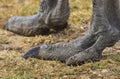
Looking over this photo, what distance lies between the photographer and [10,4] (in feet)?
23.7

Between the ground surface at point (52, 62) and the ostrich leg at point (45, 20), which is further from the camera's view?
the ostrich leg at point (45, 20)

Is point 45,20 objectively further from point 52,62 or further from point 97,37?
point 97,37

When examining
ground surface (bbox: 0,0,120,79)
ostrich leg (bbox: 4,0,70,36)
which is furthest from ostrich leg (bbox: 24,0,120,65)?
ostrich leg (bbox: 4,0,70,36)

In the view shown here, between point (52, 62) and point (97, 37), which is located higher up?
point (97, 37)

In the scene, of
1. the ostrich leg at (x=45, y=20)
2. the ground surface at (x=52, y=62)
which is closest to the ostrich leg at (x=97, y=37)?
the ground surface at (x=52, y=62)

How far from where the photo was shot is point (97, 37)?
13.5ft

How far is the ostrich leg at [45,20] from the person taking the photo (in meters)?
5.29

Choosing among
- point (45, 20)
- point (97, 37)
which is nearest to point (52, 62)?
point (97, 37)

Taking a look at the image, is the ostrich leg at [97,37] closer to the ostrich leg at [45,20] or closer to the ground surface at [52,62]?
the ground surface at [52,62]

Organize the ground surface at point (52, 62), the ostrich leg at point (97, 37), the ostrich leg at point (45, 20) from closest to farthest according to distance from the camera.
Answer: the ground surface at point (52, 62) → the ostrich leg at point (97, 37) → the ostrich leg at point (45, 20)

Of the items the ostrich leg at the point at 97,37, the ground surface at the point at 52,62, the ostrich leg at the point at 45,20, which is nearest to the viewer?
the ground surface at the point at 52,62

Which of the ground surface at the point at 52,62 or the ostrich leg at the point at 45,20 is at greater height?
the ostrich leg at the point at 45,20

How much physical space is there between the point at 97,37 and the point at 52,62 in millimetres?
481

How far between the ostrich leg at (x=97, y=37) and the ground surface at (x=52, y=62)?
0.08 meters
